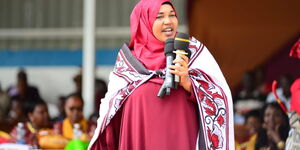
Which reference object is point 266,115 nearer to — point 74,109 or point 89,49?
point 74,109

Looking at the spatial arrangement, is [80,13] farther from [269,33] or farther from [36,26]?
[269,33]

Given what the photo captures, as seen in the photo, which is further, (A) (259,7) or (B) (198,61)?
(A) (259,7)

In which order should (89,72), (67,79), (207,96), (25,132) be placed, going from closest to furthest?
(207,96) → (25,132) → (89,72) → (67,79)

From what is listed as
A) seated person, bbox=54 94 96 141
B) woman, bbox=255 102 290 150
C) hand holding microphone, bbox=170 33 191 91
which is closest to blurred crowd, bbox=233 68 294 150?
woman, bbox=255 102 290 150

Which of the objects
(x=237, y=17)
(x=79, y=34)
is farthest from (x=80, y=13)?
(x=237, y=17)

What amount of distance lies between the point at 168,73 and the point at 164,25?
48 cm

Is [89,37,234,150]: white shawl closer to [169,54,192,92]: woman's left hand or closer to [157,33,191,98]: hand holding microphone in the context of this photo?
[169,54,192,92]: woman's left hand

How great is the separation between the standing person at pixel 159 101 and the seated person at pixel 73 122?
3066 millimetres

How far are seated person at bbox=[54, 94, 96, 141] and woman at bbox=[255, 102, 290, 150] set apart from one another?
1.70 m

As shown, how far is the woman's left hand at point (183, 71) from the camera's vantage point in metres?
4.59

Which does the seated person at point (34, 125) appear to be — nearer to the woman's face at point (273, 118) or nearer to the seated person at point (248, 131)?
the seated person at point (248, 131)

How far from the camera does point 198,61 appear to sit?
4.97m

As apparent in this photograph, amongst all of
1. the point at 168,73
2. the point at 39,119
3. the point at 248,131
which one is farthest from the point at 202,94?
the point at 39,119

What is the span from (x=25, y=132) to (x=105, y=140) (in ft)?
9.43
